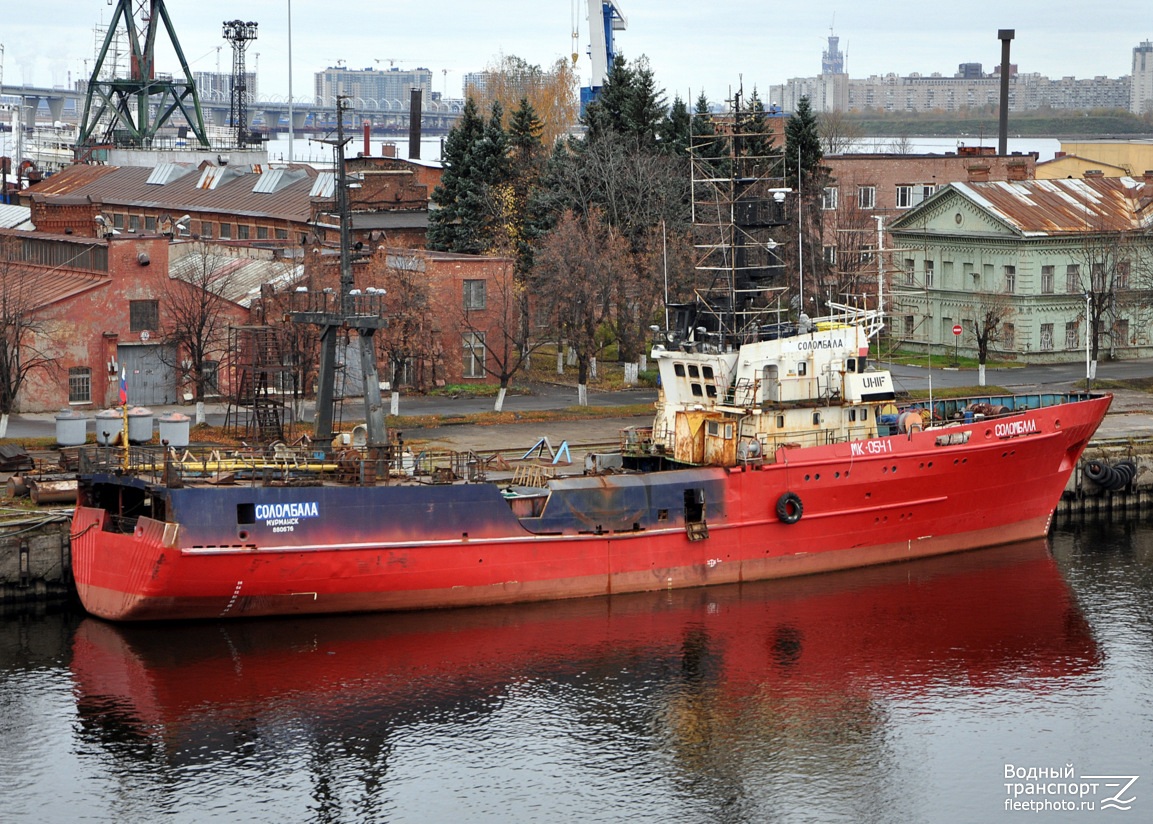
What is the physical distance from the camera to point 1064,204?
6494cm

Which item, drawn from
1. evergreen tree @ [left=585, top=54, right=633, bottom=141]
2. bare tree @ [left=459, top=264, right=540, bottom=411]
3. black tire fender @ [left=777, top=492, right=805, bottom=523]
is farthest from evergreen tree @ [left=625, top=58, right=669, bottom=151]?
black tire fender @ [left=777, top=492, right=805, bottom=523]

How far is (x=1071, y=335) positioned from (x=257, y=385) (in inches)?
1351

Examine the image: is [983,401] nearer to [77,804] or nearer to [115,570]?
[115,570]

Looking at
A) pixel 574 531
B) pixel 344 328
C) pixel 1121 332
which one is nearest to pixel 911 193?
pixel 1121 332

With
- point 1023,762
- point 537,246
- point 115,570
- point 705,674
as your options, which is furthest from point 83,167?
point 1023,762

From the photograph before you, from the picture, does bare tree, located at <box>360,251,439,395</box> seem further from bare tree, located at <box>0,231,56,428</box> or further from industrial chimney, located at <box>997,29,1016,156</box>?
industrial chimney, located at <box>997,29,1016,156</box>

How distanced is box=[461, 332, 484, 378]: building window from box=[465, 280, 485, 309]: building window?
3.34ft

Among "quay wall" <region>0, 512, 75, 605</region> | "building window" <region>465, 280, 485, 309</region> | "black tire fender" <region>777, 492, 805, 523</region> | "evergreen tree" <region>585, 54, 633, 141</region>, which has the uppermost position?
"evergreen tree" <region>585, 54, 633, 141</region>

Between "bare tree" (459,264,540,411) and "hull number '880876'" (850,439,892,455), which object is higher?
"bare tree" (459,264,540,411)

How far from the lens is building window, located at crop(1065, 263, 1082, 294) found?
62688 mm

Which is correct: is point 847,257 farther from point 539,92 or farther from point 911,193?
point 539,92

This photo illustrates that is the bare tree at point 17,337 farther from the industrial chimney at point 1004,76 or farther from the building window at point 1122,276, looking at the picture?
the industrial chimney at point 1004,76

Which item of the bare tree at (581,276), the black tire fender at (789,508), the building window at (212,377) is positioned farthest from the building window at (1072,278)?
the building window at (212,377)

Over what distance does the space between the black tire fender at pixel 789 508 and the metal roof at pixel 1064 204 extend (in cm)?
2895
